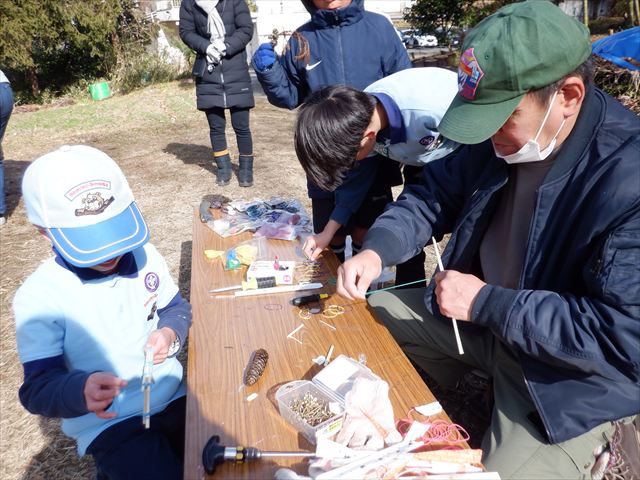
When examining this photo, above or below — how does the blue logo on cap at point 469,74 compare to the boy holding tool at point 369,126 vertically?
above

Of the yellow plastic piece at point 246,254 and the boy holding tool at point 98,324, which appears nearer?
the boy holding tool at point 98,324

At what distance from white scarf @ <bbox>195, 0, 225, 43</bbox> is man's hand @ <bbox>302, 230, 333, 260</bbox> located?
11.5ft

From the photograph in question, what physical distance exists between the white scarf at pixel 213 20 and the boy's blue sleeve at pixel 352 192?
327 centimetres

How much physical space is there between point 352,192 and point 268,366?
1252 mm

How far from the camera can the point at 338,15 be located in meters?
2.74

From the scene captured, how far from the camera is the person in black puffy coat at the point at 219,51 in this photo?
16.0 ft

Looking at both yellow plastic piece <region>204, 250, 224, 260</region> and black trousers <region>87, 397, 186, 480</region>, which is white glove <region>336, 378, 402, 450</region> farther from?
yellow plastic piece <region>204, 250, 224, 260</region>

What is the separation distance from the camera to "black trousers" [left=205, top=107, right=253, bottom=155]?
517 cm

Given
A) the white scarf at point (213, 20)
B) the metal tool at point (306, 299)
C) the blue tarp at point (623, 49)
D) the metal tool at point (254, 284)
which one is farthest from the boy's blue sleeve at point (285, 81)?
the blue tarp at point (623, 49)

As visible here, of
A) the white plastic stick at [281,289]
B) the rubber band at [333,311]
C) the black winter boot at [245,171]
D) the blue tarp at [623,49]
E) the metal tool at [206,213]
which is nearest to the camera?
the rubber band at [333,311]

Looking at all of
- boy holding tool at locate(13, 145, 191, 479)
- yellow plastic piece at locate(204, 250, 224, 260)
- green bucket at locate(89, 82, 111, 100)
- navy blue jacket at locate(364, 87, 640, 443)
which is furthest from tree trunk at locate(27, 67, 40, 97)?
navy blue jacket at locate(364, 87, 640, 443)

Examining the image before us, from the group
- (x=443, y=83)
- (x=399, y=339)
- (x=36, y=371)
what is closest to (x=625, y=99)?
(x=443, y=83)

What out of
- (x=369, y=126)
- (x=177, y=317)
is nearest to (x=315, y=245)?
(x=369, y=126)

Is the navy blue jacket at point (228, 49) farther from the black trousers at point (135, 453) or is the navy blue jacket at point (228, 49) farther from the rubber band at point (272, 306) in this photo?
the black trousers at point (135, 453)
